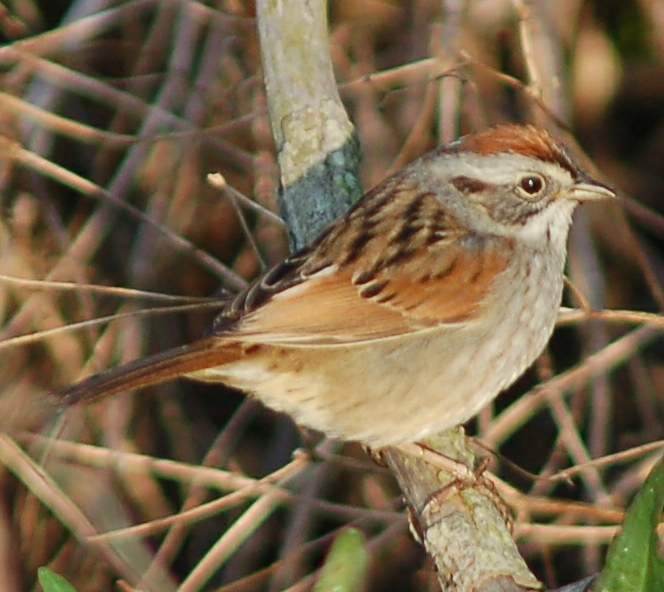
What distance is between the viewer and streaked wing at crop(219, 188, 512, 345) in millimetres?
2668

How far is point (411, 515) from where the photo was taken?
103 inches

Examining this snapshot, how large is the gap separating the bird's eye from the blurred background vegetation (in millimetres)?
419

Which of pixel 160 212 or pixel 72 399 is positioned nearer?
pixel 72 399

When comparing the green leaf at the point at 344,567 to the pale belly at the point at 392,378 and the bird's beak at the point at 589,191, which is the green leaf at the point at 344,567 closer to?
the pale belly at the point at 392,378

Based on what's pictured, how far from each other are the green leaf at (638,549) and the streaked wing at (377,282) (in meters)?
0.96

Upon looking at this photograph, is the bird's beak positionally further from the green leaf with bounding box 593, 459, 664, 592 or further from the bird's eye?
the green leaf with bounding box 593, 459, 664, 592

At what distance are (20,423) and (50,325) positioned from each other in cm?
39

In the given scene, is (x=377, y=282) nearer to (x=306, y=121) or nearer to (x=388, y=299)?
(x=388, y=299)

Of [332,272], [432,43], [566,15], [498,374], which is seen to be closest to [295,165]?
[332,272]

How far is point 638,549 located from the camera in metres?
1.81

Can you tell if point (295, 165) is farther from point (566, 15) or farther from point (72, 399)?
point (566, 15)

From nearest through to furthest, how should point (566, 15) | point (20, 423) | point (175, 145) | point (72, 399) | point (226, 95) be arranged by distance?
point (72, 399) < point (20, 423) < point (226, 95) < point (175, 145) < point (566, 15)

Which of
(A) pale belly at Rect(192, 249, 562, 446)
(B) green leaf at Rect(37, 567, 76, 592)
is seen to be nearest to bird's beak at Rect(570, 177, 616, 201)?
(A) pale belly at Rect(192, 249, 562, 446)

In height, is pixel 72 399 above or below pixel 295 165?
below
